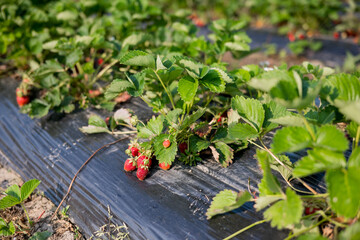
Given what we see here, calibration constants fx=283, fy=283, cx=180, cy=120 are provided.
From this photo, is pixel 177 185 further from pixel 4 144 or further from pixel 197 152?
pixel 4 144

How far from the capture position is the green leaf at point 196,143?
144cm

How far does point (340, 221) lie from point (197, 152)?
739 millimetres

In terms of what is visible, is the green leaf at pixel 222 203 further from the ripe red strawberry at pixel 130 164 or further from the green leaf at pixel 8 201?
the green leaf at pixel 8 201

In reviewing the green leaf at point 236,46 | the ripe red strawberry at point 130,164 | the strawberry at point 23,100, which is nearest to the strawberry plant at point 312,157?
the ripe red strawberry at point 130,164

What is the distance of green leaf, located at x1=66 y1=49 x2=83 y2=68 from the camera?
2.00 m

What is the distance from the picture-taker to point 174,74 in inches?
58.0

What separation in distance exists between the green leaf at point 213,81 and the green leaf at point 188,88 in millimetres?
45

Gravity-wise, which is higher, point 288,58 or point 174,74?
point 174,74

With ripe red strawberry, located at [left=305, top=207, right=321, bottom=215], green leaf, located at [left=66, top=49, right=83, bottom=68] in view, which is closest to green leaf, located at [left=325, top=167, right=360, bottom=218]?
ripe red strawberry, located at [left=305, top=207, right=321, bottom=215]

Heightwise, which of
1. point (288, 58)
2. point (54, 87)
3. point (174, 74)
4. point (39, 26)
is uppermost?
point (39, 26)

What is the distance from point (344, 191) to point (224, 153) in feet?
2.13

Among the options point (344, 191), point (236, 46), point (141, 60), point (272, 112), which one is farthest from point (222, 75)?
point (344, 191)

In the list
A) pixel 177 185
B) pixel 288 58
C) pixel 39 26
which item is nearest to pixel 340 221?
pixel 177 185

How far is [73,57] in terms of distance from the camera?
2018mm
